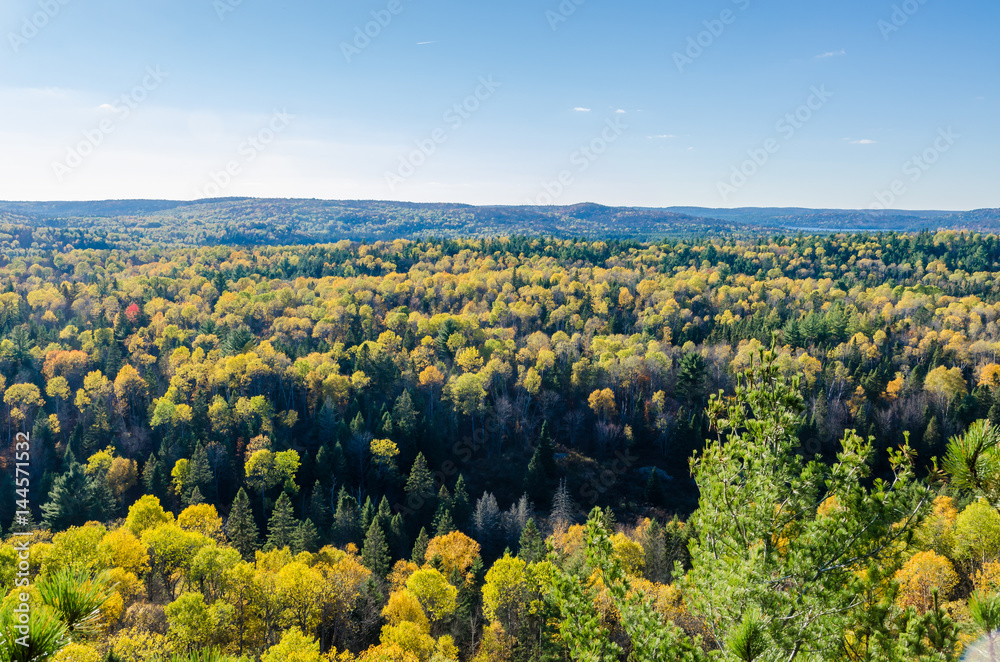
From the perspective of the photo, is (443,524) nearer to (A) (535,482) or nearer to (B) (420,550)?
(B) (420,550)

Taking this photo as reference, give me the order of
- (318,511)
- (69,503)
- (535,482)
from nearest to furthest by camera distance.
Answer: (69,503)
(318,511)
(535,482)

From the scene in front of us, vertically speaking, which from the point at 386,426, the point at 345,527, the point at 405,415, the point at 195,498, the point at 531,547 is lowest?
the point at 345,527

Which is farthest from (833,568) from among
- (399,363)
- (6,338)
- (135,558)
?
(6,338)

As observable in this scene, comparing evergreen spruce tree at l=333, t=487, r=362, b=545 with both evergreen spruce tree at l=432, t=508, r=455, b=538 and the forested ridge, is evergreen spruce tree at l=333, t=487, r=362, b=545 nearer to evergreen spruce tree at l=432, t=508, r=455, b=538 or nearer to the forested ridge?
the forested ridge

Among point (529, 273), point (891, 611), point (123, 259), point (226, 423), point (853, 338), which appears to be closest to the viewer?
point (891, 611)

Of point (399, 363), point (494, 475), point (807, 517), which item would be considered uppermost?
point (807, 517)

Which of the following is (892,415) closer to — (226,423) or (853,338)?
(853,338)

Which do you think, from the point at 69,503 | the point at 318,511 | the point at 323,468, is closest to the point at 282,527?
the point at 318,511
